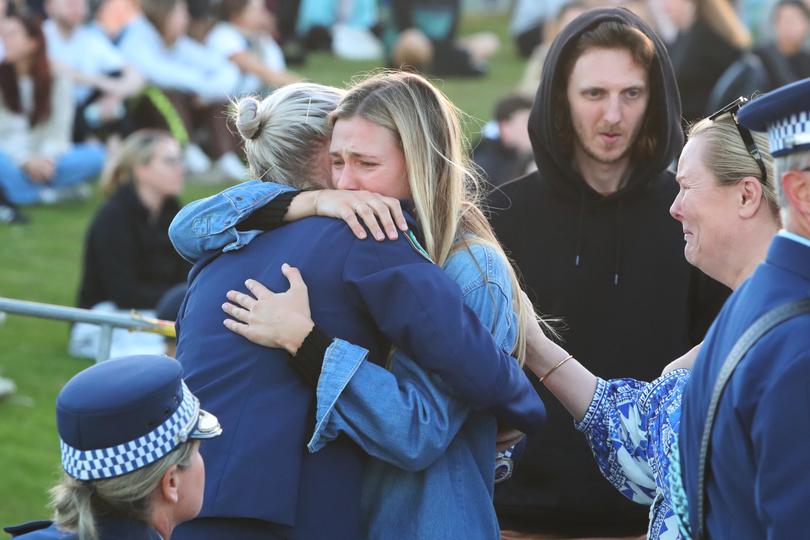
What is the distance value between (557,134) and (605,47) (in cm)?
31

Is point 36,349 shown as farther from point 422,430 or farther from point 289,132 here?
point 422,430

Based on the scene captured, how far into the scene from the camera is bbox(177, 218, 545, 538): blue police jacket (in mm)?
2754

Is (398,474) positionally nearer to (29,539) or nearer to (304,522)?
(304,522)

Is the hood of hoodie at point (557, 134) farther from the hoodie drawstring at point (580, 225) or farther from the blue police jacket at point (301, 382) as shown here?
the blue police jacket at point (301, 382)

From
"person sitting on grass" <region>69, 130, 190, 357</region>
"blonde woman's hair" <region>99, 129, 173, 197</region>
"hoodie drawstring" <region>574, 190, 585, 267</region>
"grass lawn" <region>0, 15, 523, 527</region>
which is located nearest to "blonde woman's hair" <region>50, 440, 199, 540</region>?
"grass lawn" <region>0, 15, 523, 527</region>

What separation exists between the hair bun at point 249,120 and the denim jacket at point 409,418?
0.16 metres

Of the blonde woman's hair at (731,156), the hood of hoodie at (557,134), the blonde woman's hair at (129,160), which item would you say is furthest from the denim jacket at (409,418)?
the blonde woman's hair at (129,160)

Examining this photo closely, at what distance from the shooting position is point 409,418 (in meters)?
2.78

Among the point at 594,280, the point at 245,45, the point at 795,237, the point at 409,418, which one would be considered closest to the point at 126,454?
the point at 409,418

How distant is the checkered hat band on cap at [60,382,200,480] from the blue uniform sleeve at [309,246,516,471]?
35cm

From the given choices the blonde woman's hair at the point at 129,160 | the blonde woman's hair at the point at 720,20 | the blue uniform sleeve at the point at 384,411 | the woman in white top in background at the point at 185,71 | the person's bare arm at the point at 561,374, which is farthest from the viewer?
the woman in white top in background at the point at 185,71

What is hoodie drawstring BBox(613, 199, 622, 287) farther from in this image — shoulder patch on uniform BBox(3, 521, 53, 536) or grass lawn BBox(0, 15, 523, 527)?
shoulder patch on uniform BBox(3, 521, 53, 536)

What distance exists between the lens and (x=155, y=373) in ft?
8.47

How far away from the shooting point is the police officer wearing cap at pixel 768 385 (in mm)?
2156
